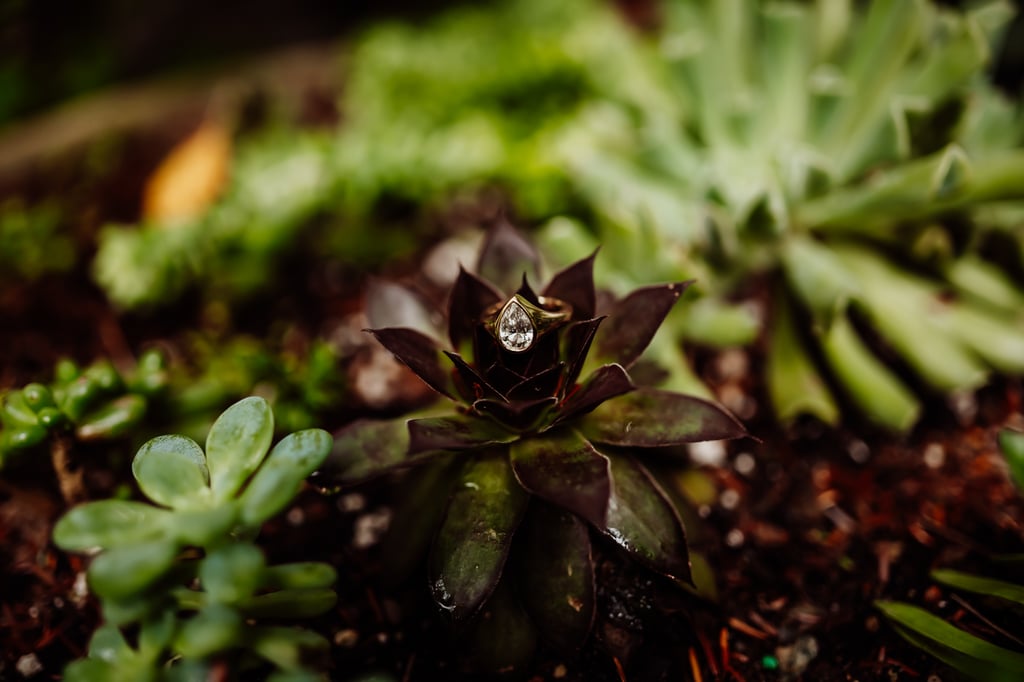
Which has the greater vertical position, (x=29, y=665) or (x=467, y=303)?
(x=467, y=303)

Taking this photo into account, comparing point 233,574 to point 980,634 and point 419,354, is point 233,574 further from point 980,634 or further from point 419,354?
point 980,634

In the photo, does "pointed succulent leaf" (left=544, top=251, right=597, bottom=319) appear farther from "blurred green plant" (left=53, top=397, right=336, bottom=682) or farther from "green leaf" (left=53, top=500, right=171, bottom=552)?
"green leaf" (left=53, top=500, right=171, bottom=552)

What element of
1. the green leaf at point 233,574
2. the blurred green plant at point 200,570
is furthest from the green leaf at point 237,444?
the green leaf at point 233,574

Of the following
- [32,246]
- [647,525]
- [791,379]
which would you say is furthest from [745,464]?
[32,246]

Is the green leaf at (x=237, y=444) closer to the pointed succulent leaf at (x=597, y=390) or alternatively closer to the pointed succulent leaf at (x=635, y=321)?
the pointed succulent leaf at (x=597, y=390)

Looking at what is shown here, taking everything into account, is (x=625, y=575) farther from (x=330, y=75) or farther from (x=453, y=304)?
(x=330, y=75)

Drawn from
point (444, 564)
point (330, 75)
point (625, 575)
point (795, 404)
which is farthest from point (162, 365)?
point (330, 75)
